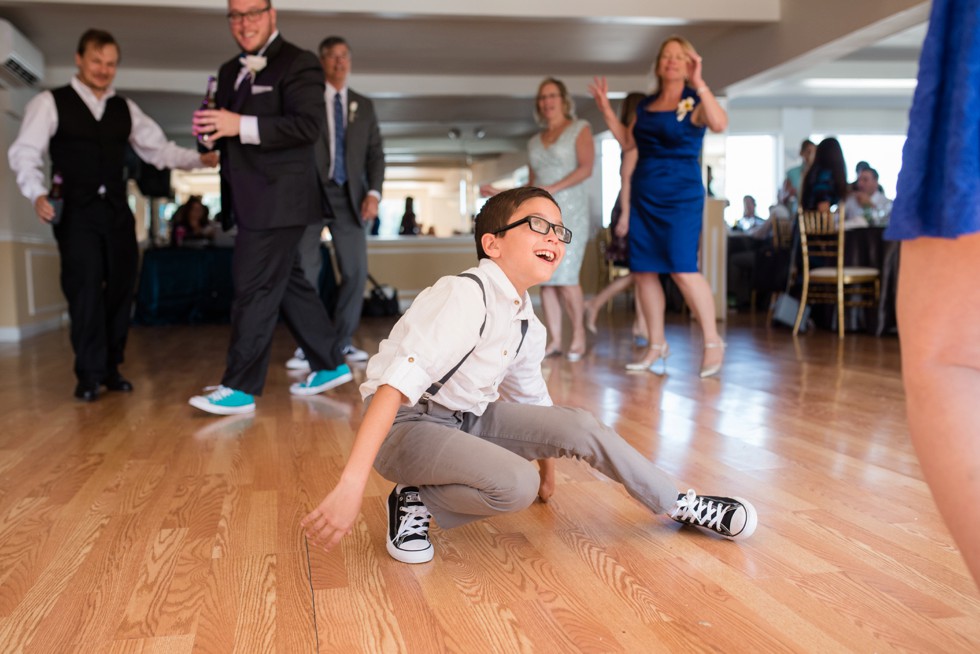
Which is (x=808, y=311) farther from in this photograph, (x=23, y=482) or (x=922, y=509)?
(x=23, y=482)

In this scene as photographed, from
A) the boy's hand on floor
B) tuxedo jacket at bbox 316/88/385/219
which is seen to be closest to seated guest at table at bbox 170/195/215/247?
tuxedo jacket at bbox 316/88/385/219

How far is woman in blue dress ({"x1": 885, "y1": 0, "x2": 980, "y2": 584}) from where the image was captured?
2.72ft

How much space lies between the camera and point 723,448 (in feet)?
8.11

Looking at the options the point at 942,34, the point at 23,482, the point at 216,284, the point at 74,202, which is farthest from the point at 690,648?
the point at 216,284

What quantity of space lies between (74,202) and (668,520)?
264cm

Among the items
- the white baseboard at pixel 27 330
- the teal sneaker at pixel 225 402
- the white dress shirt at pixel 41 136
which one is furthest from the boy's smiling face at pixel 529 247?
the white baseboard at pixel 27 330

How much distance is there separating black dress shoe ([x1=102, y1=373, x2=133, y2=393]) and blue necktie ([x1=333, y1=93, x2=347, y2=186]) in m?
1.35

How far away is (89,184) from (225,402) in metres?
1.05

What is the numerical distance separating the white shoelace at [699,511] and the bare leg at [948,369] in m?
0.76

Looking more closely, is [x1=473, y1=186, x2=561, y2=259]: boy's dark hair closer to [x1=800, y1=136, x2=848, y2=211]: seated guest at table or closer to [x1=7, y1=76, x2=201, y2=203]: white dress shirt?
[x1=7, y1=76, x2=201, y2=203]: white dress shirt

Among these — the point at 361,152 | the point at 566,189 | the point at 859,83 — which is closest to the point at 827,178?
the point at 566,189

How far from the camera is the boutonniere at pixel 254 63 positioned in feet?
10.1

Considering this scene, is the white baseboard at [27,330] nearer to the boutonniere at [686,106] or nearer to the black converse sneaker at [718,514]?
the boutonniere at [686,106]

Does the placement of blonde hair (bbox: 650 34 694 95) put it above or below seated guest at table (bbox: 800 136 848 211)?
above
